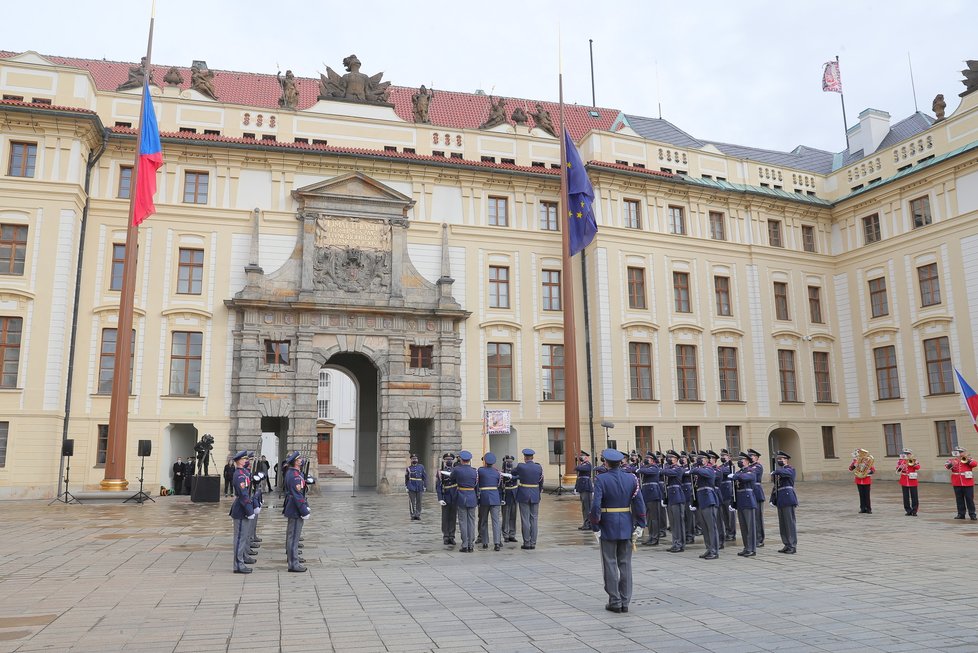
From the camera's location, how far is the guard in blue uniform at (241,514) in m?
10.9

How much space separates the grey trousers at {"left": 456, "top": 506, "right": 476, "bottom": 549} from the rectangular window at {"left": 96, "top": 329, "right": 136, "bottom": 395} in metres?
18.6

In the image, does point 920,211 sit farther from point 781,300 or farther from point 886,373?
point 886,373

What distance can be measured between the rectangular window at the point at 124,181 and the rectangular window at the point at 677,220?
2311 cm

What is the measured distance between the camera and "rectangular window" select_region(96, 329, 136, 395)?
27.3 m

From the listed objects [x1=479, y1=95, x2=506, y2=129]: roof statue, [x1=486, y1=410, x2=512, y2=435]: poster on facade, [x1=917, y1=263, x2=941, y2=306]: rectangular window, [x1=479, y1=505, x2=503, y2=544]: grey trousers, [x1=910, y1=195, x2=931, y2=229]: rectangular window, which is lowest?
[x1=479, y1=505, x2=503, y2=544]: grey trousers

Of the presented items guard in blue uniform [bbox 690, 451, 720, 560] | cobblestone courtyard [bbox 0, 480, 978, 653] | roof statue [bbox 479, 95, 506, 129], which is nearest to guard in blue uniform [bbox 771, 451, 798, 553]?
cobblestone courtyard [bbox 0, 480, 978, 653]

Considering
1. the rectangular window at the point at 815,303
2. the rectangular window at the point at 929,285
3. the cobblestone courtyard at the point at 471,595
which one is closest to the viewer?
the cobblestone courtyard at the point at 471,595

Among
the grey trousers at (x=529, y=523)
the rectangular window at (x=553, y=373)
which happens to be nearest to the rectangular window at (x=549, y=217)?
the rectangular window at (x=553, y=373)

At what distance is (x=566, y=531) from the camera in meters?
16.0

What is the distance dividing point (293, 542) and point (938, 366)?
30.2m

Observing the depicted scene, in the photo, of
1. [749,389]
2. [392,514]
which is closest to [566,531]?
[392,514]

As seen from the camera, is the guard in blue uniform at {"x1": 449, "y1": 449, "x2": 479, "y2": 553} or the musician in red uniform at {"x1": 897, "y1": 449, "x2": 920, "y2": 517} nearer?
the guard in blue uniform at {"x1": 449, "y1": 449, "x2": 479, "y2": 553}

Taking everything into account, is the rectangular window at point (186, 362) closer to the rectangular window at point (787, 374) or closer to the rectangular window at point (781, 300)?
the rectangular window at point (787, 374)

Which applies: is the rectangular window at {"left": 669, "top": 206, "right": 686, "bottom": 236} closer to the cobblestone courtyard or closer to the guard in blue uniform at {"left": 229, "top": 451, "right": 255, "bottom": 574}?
the cobblestone courtyard
